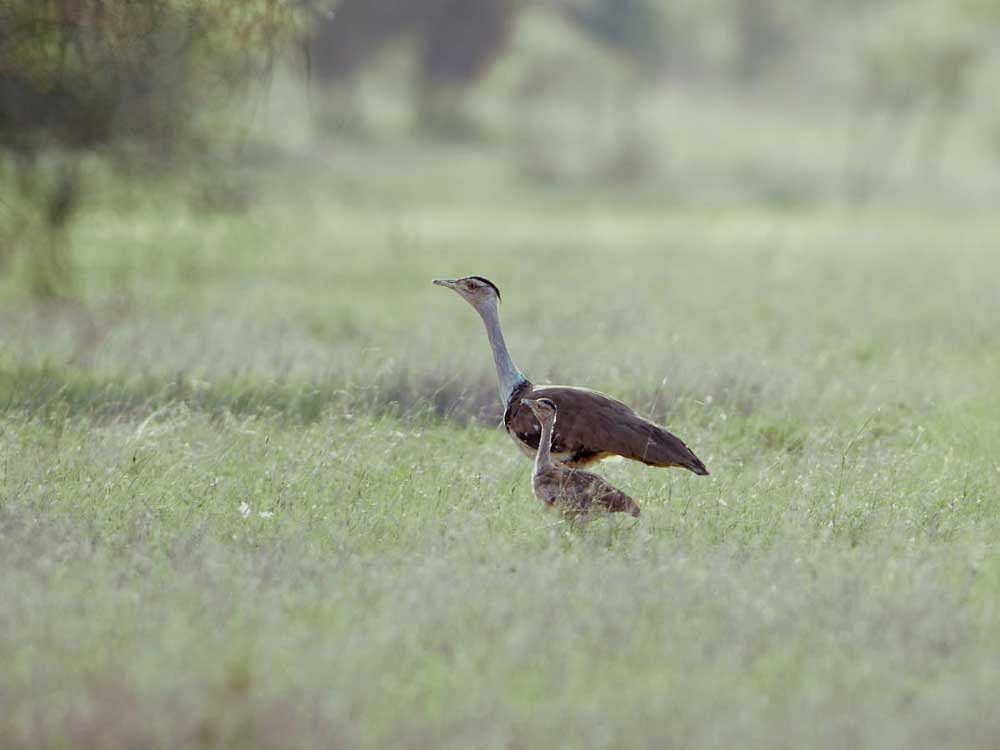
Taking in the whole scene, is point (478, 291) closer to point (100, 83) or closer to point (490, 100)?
point (100, 83)

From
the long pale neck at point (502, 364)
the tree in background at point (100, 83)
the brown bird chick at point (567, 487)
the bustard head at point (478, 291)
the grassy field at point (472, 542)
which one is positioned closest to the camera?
the grassy field at point (472, 542)

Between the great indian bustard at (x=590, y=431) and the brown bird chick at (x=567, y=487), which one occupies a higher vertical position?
the great indian bustard at (x=590, y=431)

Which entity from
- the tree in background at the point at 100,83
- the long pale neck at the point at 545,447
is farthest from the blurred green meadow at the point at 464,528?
the tree in background at the point at 100,83

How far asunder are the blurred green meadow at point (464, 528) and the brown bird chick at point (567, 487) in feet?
0.57

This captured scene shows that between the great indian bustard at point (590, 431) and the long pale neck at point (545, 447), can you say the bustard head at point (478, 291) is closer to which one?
the great indian bustard at point (590, 431)

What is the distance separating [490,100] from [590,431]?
173ft

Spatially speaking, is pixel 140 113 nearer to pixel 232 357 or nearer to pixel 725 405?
pixel 232 357

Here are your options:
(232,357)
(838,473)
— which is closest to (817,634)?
(838,473)

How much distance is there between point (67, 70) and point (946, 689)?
1023 centimetres

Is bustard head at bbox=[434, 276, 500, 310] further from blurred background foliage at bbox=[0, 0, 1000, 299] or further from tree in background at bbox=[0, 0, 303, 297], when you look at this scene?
tree in background at bbox=[0, 0, 303, 297]

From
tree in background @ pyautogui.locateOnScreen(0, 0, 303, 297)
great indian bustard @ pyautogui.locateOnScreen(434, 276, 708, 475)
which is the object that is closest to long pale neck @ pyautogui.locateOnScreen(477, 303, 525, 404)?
great indian bustard @ pyautogui.locateOnScreen(434, 276, 708, 475)

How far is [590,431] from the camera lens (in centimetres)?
752

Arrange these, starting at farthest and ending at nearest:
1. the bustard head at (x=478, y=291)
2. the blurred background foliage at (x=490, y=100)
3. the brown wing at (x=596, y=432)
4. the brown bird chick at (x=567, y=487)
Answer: the blurred background foliage at (x=490, y=100)
the bustard head at (x=478, y=291)
the brown wing at (x=596, y=432)
the brown bird chick at (x=567, y=487)

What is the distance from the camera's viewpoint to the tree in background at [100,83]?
388 inches
